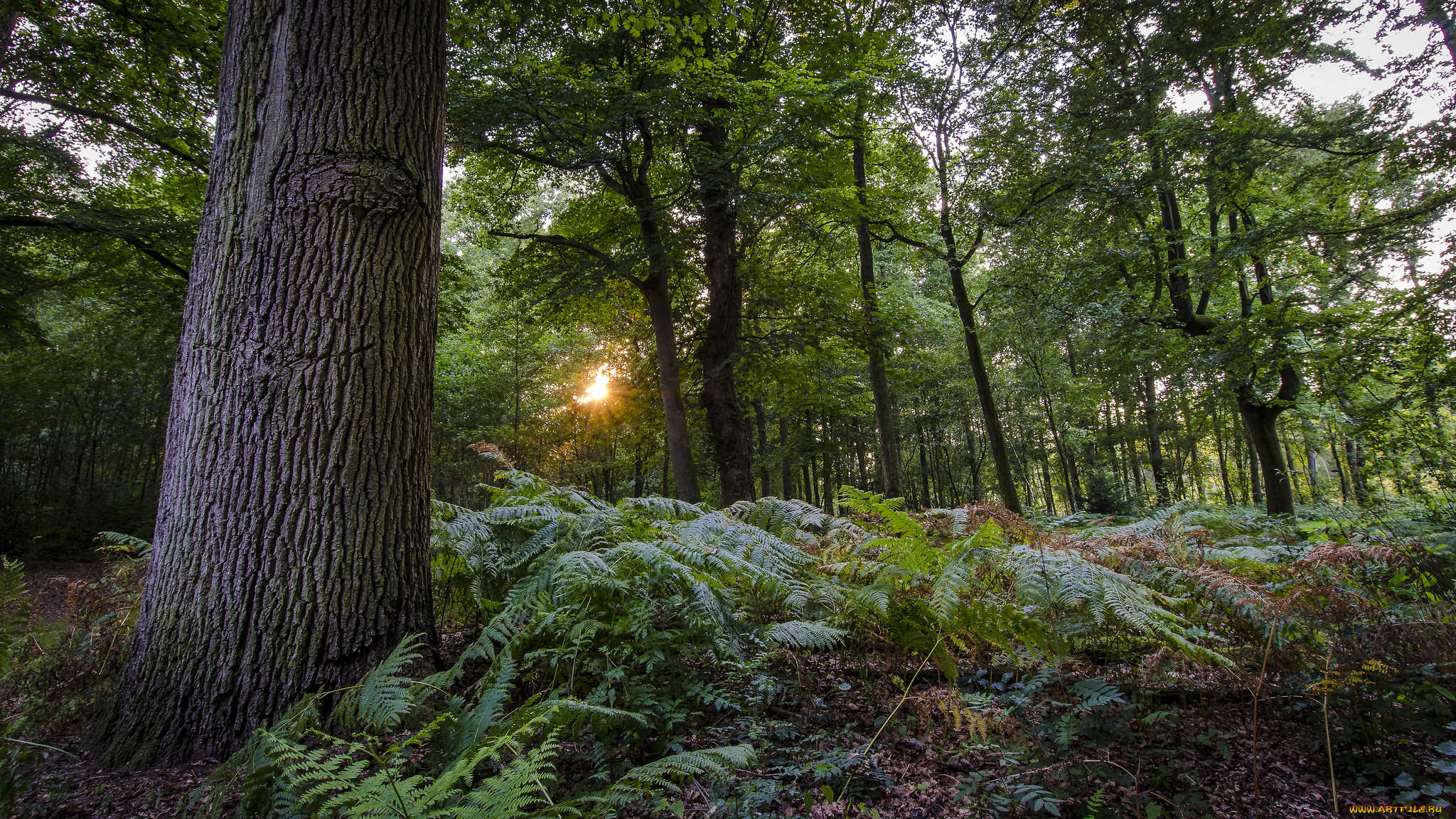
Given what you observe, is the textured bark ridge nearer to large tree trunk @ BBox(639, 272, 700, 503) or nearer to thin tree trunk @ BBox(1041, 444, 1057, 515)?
large tree trunk @ BBox(639, 272, 700, 503)

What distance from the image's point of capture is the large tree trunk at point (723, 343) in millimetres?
9266

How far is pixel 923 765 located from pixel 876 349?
896 centimetres

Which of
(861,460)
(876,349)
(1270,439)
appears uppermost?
(876,349)

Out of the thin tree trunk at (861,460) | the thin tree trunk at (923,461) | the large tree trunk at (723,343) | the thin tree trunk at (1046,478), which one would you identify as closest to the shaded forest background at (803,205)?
the large tree trunk at (723,343)

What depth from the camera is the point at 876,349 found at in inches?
403

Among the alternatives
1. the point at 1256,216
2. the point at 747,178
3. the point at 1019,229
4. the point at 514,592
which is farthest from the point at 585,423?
the point at 1256,216

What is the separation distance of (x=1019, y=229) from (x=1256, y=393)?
5.20 m

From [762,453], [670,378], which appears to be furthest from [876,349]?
[762,453]

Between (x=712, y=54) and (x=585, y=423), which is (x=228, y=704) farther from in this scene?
(x=585, y=423)

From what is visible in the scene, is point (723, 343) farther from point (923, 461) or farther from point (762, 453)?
point (923, 461)

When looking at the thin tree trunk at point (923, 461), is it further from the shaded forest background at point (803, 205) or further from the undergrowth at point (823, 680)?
the undergrowth at point (823, 680)

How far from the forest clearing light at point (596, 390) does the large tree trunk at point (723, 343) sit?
697 centimetres

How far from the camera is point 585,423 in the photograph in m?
17.0

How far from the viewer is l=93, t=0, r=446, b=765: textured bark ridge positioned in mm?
1912
